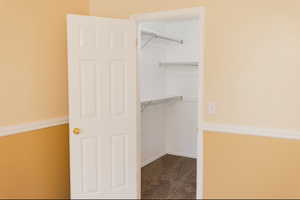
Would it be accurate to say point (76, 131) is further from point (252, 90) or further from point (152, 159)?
point (152, 159)

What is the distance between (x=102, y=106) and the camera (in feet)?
8.59

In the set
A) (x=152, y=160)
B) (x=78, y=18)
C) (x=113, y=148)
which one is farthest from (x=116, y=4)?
(x=152, y=160)

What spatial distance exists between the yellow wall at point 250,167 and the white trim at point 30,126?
141cm

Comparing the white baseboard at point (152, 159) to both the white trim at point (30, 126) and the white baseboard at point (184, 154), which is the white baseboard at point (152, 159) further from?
the white trim at point (30, 126)

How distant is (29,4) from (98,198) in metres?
1.86

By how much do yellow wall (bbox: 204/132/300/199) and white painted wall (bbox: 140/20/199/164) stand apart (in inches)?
67.5

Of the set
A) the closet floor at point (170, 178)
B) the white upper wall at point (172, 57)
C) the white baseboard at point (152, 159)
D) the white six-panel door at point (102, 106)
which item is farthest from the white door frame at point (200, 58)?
the white baseboard at point (152, 159)

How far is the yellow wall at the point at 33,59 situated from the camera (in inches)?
87.7

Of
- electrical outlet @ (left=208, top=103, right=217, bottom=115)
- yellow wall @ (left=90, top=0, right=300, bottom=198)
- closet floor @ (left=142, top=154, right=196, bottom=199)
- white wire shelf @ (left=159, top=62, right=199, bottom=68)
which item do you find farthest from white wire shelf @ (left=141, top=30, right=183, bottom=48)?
closet floor @ (left=142, top=154, right=196, bottom=199)

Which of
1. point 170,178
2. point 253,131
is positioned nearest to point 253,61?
point 253,131

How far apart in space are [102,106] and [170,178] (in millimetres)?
1581

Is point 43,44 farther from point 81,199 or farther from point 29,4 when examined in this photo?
point 81,199

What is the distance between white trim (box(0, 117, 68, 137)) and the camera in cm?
223

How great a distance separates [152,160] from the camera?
4.29 meters
